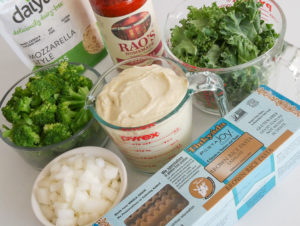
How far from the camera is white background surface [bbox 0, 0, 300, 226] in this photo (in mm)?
756

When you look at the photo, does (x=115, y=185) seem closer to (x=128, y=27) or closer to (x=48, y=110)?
(x=48, y=110)

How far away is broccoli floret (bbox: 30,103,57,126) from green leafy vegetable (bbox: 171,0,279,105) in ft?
1.15

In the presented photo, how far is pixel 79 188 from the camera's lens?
754 millimetres

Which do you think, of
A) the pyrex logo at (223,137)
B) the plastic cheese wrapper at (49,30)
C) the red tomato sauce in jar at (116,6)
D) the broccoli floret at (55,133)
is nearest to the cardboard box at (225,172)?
the pyrex logo at (223,137)

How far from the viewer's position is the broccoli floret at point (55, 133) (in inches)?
32.7

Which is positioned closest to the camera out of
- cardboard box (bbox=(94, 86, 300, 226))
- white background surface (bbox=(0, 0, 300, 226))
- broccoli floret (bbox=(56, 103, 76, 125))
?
cardboard box (bbox=(94, 86, 300, 226))

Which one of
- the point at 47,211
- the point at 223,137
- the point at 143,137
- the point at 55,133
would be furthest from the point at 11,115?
the point at 223,137

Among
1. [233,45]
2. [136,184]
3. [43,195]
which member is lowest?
[136,184]

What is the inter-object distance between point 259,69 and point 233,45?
0.09 meters

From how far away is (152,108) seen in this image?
712mm

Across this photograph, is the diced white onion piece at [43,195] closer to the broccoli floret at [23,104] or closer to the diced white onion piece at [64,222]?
the diced white onion piece at [64,222]

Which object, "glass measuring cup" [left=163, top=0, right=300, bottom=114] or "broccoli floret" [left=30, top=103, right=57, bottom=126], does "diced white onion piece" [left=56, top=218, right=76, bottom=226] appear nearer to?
"broccoli floret" [left=30, top=103, right=57, bottom=126]

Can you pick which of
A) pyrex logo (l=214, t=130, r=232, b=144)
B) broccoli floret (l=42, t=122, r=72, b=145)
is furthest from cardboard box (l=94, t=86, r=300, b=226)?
broccoli floret (l=42, t=122, r=72, b=145)

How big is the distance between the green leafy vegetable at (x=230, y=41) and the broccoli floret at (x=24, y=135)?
16.3 inches
